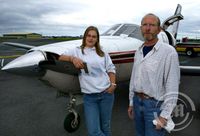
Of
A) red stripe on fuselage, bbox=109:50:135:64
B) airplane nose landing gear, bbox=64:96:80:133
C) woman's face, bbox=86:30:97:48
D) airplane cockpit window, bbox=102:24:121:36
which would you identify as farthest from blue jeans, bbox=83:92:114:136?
airplane cockpit window, bbox=102:24:121:36

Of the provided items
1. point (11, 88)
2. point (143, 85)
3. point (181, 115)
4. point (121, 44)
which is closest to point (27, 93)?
point (11, 88)

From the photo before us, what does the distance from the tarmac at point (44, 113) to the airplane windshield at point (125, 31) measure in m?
1.97

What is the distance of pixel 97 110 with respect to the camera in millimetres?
3186

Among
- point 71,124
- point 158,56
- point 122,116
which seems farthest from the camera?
point 122,116

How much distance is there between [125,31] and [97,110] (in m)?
3.60

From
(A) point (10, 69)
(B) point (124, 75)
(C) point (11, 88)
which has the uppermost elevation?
(A) point (10, 69)

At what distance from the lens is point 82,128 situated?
495 cm

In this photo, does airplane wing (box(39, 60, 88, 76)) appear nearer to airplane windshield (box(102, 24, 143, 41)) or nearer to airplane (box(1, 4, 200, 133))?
airplane (box(1, 4, 200, 133))

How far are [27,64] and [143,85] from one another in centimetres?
202

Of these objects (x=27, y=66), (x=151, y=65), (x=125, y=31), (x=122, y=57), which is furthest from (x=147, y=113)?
(x=125, y=31)

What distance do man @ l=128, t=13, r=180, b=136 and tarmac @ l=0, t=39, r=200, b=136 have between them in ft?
7.69

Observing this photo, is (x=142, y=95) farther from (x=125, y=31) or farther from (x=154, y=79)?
(x=125, y=31)

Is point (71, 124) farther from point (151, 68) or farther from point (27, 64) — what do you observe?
point (151, 68)

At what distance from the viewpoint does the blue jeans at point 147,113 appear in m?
2.48
